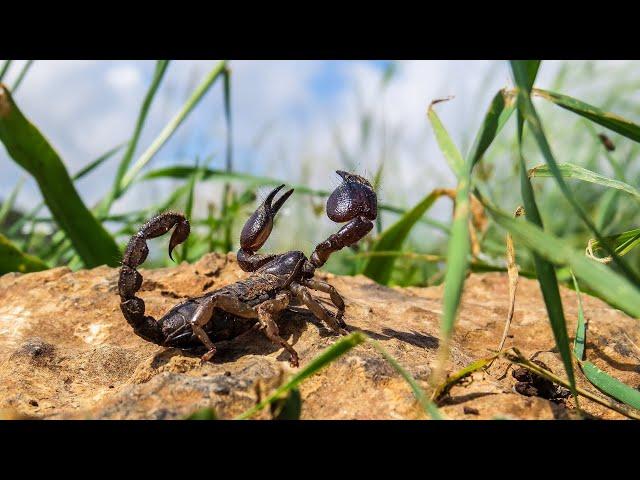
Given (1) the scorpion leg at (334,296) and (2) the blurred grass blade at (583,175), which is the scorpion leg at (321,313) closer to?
(1) the scorpion leg at (334,296)

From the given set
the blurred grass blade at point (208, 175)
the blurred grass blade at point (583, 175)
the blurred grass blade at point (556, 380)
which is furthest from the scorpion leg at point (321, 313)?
the blurred grass blade at point (208, 175)

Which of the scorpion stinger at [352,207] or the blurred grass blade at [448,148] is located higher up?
the blurred grass blade at [448,148]

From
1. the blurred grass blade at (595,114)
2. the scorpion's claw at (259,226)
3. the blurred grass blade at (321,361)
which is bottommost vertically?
the blurred grass blade at (321,361)

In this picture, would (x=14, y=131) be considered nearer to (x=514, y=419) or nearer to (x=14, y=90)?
(x=14, y=90)

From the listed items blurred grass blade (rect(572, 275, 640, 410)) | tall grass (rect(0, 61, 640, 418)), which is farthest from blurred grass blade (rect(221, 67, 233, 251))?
blurred grass blade (rect(572, 275, 640, 410))

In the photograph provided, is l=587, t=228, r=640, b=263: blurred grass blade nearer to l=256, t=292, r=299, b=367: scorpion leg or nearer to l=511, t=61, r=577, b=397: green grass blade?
l=511, t=61, r=577, b=397: green grass blade

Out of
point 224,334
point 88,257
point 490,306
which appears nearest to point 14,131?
point 88,257

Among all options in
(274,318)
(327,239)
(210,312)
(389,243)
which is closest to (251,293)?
(274,318)
